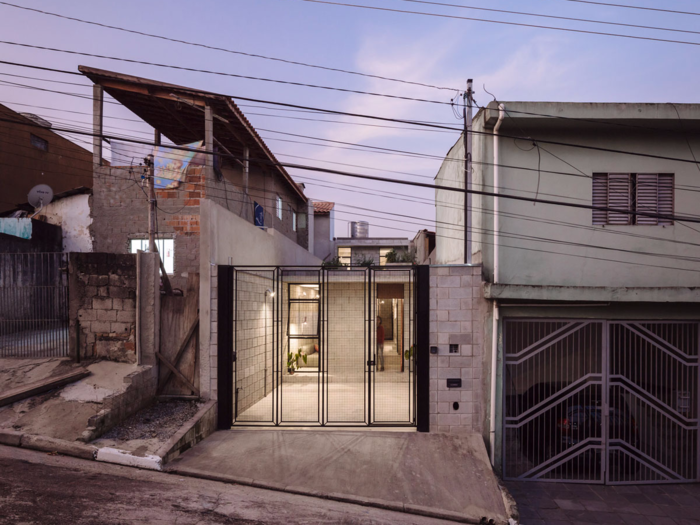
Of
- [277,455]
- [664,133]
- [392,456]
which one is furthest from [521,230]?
[277,455]

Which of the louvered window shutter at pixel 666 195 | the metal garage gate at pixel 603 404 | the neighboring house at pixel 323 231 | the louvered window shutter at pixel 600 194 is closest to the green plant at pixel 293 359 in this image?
the metal garage gate at pixel 603 404

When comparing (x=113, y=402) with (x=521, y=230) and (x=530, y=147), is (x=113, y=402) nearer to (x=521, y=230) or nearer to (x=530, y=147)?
(x=521, y=230)

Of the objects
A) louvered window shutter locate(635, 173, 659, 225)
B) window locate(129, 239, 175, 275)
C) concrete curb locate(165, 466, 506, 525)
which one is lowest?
concrete curb locate(165, 466, 506, 525)

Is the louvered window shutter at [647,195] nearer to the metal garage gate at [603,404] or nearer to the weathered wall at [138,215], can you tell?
the metal garage gate at [603,404]

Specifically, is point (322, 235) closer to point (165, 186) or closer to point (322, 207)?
point (322, 207)

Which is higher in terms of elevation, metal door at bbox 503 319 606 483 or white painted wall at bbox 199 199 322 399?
white painted wall at bbox 199 199 322 399

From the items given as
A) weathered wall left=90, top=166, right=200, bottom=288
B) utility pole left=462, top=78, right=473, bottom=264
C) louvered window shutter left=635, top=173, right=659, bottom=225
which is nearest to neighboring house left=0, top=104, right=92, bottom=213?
weathered wall left=90, top=166, right=200, bottom=288

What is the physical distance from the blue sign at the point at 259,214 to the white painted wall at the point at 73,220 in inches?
182

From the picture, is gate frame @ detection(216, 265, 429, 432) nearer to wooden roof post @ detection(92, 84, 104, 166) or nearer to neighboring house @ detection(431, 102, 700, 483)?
neighboring house @ detection(431, 102, 700, 483)

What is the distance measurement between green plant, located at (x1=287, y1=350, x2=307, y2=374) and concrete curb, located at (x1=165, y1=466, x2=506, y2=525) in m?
5.45

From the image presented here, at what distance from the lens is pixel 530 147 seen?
7.15m

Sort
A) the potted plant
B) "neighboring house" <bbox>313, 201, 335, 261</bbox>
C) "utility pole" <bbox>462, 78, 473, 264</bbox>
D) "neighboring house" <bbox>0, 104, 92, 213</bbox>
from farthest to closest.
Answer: "neighboring house" <bbox>313, 201, 335, 261</bbox>, "neighboring house" <bbox>0, 104, 92, 213</bbox>, "utility pole" <bbox>462, 78, 473, 264</bbox>, the potted plant

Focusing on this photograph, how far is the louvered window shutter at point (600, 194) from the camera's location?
715 cm

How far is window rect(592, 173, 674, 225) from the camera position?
23.3ft
